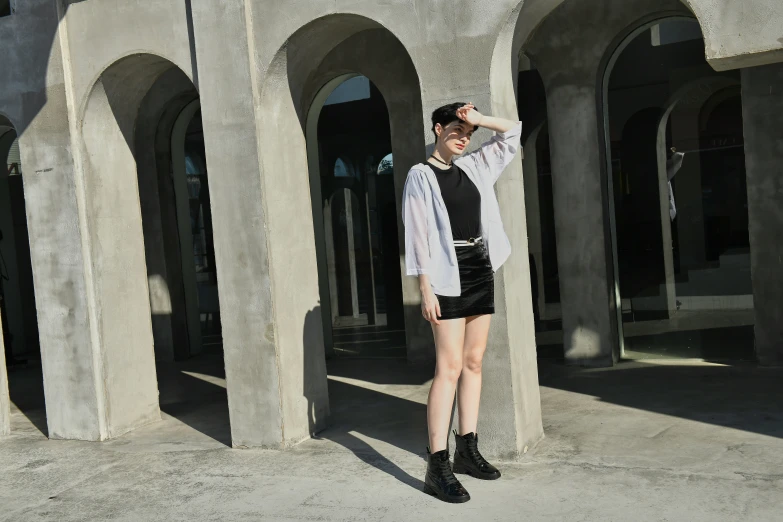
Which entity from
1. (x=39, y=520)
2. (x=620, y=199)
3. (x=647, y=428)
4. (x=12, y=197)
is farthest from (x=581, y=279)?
(x=12, y=197)

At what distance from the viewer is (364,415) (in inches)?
296

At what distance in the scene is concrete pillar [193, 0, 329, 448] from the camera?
6.44 meters

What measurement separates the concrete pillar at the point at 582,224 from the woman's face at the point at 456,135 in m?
4.13

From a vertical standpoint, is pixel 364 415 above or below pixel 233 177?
below

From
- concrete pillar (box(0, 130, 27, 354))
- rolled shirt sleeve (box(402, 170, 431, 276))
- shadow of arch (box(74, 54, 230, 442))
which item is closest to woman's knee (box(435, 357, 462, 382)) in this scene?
rolled shirt sleeve (box(402, 170, 431, 276))

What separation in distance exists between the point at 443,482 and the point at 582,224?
4.74 metres

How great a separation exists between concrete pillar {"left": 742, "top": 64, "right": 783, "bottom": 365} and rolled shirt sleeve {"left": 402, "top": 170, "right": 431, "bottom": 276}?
4.87 m

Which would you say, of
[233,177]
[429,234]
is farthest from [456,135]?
[233,177]

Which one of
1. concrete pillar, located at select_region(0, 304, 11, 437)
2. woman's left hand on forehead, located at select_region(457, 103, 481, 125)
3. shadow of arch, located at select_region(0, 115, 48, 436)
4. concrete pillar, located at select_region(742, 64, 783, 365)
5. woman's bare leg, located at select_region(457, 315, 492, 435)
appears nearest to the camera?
woman's left hand on forehead, located at select_region(457, 103, 481, 125)

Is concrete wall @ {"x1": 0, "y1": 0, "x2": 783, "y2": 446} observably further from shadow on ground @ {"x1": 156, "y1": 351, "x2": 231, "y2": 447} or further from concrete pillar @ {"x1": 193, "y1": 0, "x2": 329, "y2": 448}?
shadow on ground @ {"x1": 156, "y1": 351, "x2": 231, "y2": 447}

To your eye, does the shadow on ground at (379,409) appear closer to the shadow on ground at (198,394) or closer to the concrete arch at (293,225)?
the concrete arch at (293,225)

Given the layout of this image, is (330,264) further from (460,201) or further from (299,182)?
(460,201)

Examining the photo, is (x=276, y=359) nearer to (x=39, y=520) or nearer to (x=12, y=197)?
(x=39, y=520)

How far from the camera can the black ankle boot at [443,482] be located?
498 cm
